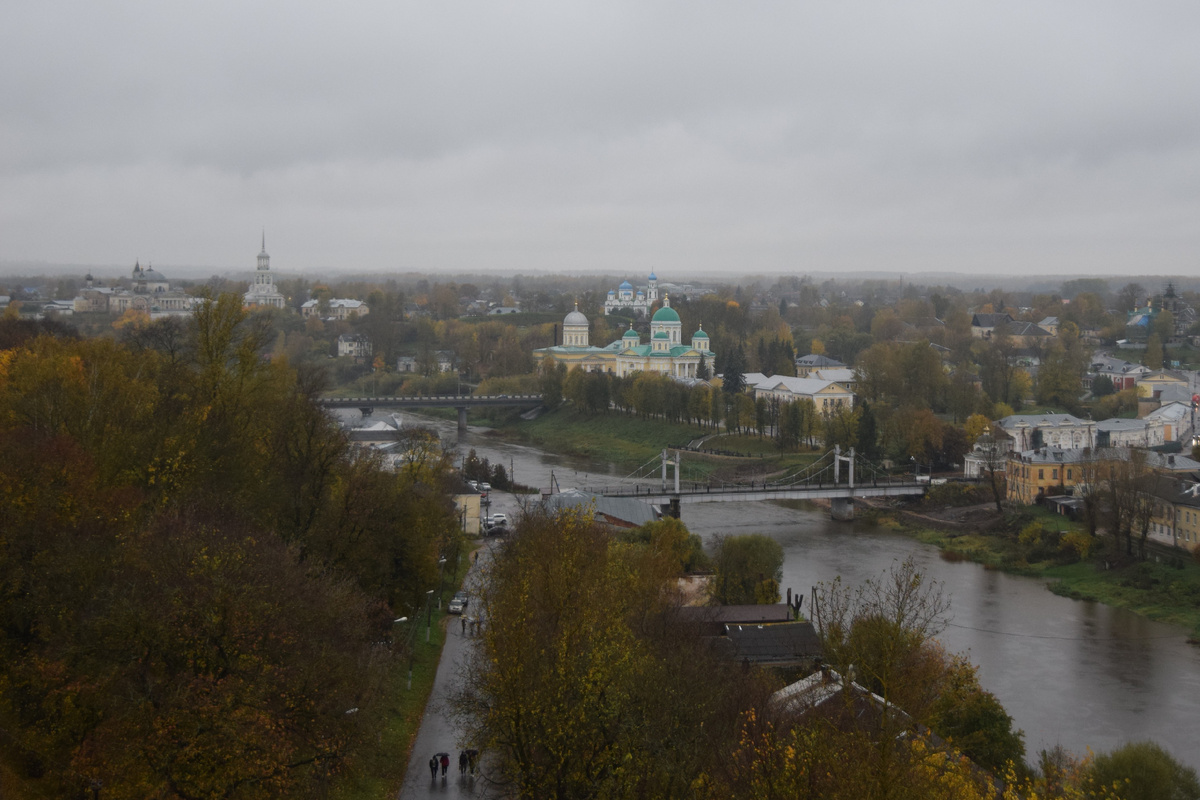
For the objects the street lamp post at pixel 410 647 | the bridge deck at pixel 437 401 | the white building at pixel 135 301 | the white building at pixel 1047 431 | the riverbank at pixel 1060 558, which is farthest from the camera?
the white building at pixel 135 301

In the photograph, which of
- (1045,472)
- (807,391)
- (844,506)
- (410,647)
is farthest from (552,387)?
(410,647)

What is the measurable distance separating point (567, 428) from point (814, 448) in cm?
1083

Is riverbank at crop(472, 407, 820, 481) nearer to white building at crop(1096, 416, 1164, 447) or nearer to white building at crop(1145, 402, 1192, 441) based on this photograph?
white building at crop(1096, 416, 1164, 447)

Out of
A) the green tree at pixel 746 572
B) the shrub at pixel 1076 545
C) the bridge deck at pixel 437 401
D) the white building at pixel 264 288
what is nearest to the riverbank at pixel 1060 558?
the shrub at pixel 1076 545

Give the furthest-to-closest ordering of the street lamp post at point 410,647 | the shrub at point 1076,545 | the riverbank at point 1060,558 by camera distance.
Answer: the shrub at point 1076,545 → the riverbank at point 1060,558 → the street lamp post at point 410,647

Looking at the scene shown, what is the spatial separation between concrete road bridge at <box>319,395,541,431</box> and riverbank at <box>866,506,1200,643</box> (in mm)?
19789

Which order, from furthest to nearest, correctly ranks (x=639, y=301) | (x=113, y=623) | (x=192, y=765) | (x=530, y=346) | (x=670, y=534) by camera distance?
(x=639, y=301), (x=530, y=346), (x=670, y=534), (x=113, y=623), (x=192, y=765)

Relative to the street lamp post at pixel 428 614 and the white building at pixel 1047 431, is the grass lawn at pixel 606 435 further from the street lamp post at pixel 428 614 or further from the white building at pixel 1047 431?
the street lamp post at pixel 428 614

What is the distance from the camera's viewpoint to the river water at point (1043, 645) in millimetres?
13367

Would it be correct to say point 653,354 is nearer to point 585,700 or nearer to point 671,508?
point 671,508

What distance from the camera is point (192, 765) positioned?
7.32 metres

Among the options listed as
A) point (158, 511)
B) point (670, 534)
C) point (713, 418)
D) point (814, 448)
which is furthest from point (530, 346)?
point (158, 511)

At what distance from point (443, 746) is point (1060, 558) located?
15218 mm

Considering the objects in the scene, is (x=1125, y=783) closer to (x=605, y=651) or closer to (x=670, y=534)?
(x=605, y=651)
